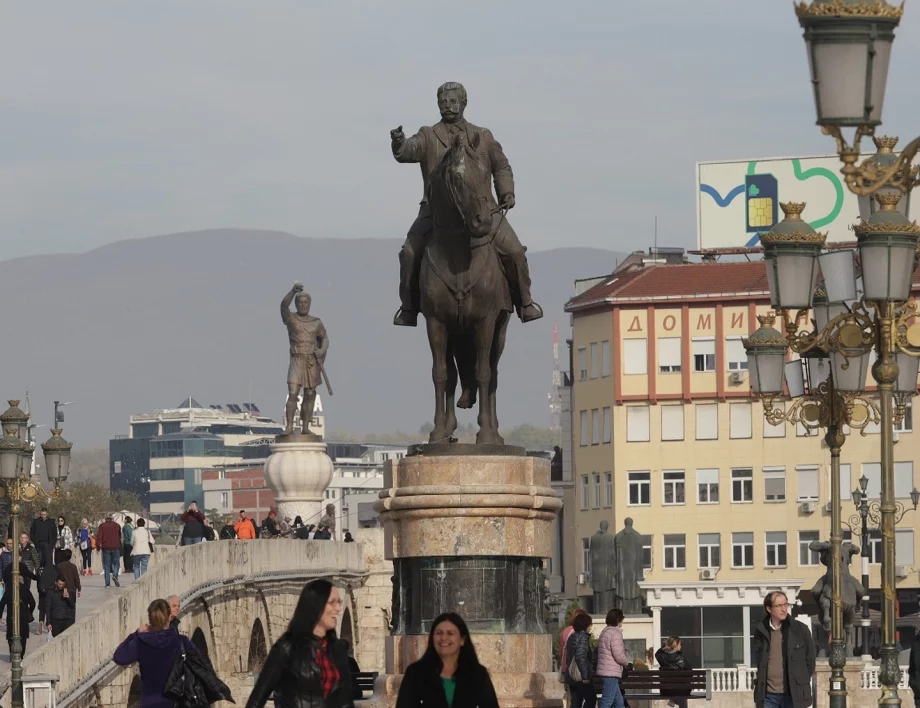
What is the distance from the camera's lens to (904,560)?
8731 centimetres

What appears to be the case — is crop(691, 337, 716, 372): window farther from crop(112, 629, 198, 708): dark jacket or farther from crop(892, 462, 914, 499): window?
crop(112, 629, 198, 708): dark jacket

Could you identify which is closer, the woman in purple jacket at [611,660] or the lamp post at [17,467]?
the woman in purple jacket at [611,660]

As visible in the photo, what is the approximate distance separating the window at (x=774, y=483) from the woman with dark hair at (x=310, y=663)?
7969 cm

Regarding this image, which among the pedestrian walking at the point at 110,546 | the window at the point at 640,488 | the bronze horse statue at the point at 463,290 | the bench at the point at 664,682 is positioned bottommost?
the bench at the point at 664,682

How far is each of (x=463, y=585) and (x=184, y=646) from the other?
6.19ft

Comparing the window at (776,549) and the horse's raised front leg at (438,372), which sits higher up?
the window at (776,549)

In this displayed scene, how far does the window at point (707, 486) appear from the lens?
9125 centimetres

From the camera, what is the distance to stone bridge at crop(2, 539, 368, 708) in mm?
24219

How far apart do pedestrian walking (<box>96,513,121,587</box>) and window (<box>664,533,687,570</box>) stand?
52678 mm

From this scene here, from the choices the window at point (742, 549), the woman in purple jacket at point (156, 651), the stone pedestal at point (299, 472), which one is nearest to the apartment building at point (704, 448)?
the window at point (742, 549)

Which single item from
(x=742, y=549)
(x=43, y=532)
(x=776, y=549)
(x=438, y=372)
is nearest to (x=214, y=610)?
(x=43, y=532)

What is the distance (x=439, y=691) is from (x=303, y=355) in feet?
125

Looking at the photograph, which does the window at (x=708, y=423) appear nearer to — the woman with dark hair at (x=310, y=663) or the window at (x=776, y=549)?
the window at (x=776, y=549)

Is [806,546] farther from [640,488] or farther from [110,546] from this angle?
[110,546]
